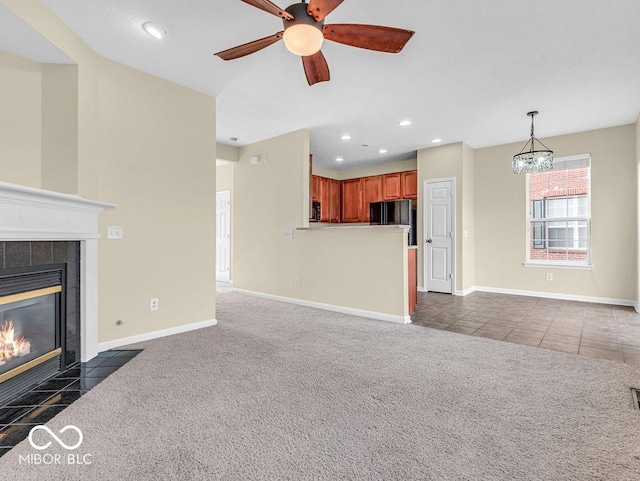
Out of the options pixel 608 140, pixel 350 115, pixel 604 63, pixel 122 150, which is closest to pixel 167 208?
pixel 122 150

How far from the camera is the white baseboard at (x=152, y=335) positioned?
301 centimetres

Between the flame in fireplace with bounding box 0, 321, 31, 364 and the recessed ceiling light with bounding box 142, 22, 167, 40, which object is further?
the recessed ceiling light with bounding box 142, 22, 167, 40

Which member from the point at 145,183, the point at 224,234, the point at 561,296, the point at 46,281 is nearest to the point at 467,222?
the point at 561,296

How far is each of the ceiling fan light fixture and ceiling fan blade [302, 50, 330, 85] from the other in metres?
0.24

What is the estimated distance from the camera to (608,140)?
4.92m

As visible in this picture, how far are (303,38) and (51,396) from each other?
8.91 ft

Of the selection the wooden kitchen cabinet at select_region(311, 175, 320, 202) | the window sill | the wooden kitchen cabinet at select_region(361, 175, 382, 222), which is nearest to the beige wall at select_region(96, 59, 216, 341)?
the wooden kitchen cabinet at select_region(311, 175, 320, 202)

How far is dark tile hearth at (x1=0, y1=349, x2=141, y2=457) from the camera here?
177 centimetres

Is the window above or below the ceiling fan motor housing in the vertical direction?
below

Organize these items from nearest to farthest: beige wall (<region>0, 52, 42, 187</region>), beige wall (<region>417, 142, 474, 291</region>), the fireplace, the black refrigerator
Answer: the fireplace < beige wall (<region>0, 52, 42, 187</region>) < beige wall (<region>417, 142, 474, 291</region>) < the black refrigerator

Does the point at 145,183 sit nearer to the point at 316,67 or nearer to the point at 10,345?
the point at 10,345

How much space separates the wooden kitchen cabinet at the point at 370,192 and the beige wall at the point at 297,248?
2.70m

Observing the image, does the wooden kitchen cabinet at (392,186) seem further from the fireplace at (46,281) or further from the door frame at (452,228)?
the fireplace at (46,281)

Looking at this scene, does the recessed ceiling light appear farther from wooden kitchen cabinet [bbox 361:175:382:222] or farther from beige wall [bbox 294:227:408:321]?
wooden kitchen cabinet [bbox 361:175:382:222]
